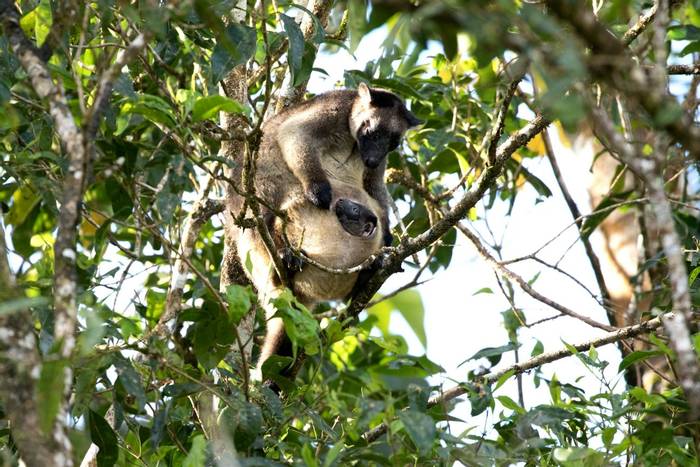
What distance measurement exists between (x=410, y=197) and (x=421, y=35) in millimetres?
4820

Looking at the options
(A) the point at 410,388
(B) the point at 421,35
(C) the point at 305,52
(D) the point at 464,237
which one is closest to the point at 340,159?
(D) the point at 464,237

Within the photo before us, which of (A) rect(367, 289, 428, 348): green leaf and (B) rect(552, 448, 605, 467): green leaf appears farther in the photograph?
(A) rect(367, 289, 428, 348): green leaf

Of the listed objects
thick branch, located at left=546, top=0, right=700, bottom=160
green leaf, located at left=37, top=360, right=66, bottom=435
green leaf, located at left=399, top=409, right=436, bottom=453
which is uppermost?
thick branch, located at left=546, top=0, right=700, bottom=160

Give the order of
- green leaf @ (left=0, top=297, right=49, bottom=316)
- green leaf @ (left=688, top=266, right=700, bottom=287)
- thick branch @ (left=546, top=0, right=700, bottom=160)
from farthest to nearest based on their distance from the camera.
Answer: green leaf @ (left=688, top=266, right=700, bottom=287), green leaf @ (left=0, top=297, right=49, bottom=316), thick branch @ (left=546, top=0, right=700, bottom=160)

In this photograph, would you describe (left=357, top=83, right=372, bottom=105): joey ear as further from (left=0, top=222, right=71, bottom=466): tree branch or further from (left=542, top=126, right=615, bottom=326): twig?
(left=0, top=222, right=71, bottom=466): tree branch

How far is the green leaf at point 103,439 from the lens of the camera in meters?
4.44

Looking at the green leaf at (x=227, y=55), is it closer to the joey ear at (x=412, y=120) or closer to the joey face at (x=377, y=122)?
the joey face at (x=377, y=122)

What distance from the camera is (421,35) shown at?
10.3 feet

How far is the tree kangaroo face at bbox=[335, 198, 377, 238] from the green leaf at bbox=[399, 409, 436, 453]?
330 centimetres

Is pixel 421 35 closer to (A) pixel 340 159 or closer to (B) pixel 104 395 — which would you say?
(B) pixel 104 395

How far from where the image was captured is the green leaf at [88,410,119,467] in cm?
444

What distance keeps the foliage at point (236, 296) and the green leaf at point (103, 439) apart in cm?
1

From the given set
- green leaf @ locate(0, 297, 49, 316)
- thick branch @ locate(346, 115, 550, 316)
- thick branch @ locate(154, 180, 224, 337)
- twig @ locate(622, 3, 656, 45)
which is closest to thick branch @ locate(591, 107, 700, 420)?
green leaf @ locate(0, 297, 49, 316)

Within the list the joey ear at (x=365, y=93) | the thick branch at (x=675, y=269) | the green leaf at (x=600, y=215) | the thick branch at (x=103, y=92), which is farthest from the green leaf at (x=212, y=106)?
the green leaf at (x=600, y=215)
